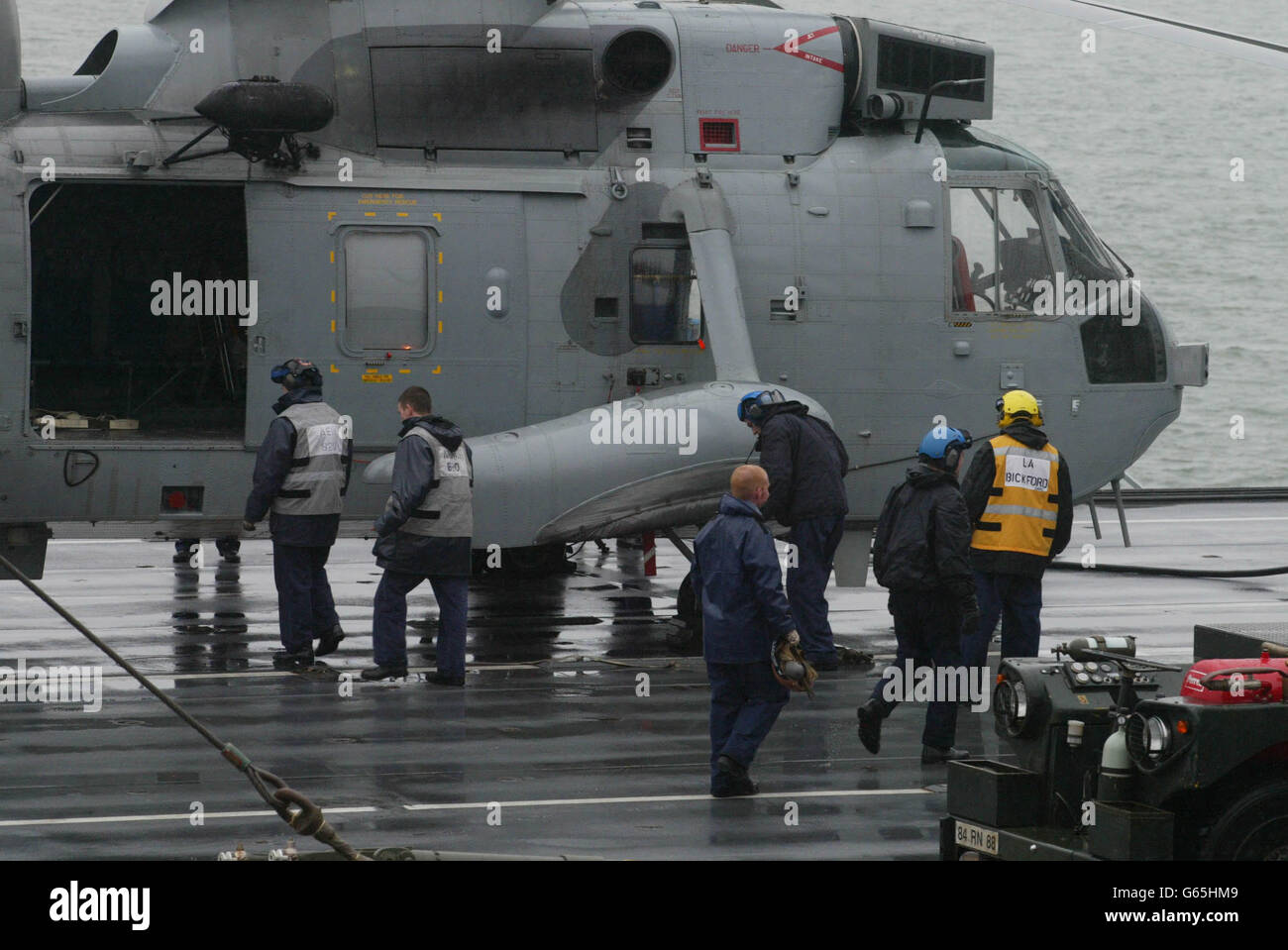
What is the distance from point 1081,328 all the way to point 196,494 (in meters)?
6.65

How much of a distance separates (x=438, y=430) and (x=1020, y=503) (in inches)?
144

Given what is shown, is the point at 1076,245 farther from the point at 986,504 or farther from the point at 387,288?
the point at 387,288

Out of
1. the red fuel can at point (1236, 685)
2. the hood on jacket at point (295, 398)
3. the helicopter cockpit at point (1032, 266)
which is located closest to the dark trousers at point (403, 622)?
the hood on jacket at point (295, 398)

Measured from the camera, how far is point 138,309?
1438cm

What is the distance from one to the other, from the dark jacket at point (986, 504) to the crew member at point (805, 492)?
1474mm

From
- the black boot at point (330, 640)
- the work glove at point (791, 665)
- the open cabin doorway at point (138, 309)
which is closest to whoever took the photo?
the work glove at point (791, 665)

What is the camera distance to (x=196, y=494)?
12539mm

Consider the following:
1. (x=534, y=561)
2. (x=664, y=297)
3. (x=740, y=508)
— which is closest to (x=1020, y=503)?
(x=740, y=508)

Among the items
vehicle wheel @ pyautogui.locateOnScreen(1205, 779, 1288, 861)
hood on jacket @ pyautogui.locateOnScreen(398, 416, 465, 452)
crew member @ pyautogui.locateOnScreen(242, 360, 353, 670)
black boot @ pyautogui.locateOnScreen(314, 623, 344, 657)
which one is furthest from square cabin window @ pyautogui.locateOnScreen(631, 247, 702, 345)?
vehicle wheel @ pyautogui.locateOnScreen(1205, 779, 1288, 861)

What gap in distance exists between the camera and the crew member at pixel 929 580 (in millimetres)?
9422

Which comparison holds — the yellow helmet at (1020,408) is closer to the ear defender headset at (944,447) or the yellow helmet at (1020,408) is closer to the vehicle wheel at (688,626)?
the ear defender headset at (944,447)
